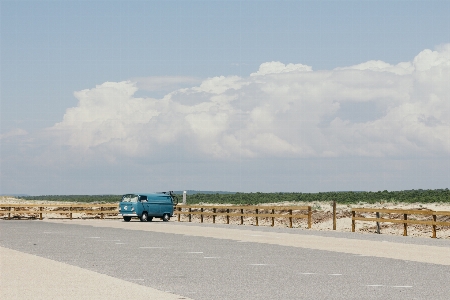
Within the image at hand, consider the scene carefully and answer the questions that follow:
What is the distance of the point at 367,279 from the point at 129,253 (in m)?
8.24

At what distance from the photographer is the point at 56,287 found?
→ 12852 mm

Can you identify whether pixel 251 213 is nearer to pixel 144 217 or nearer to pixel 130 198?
pixel 144 217

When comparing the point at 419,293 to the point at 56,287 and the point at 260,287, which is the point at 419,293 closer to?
the point at 260,287

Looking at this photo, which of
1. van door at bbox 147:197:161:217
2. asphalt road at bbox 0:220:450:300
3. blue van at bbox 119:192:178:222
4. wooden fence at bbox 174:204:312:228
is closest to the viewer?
asphalt road at bbox 0:220:450:300

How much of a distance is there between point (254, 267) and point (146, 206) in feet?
→ 104

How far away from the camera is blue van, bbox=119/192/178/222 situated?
4791 cm

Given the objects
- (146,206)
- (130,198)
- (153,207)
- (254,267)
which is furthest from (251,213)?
(254,267)

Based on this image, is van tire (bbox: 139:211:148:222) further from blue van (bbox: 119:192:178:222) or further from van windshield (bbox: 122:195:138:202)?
van windshield (bbox: 122:195:138:202)

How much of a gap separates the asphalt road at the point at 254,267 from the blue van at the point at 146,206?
21.1 metres

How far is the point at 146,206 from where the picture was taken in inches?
1896

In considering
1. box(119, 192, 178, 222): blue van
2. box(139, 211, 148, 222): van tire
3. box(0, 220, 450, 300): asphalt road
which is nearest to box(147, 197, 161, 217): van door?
box(119, 192, 178, 222): blue van

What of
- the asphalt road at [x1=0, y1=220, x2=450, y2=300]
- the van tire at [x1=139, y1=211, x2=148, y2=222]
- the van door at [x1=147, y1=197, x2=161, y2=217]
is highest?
the van door at [x1=147, y1=197, x2=161, y2=217]

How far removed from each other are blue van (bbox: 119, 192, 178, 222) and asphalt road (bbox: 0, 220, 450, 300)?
69.3 feet

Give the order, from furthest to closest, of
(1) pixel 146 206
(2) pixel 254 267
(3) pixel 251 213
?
(3) pixel 251 213 < (1) pixel 146 206 < (2) pixel 254 267
